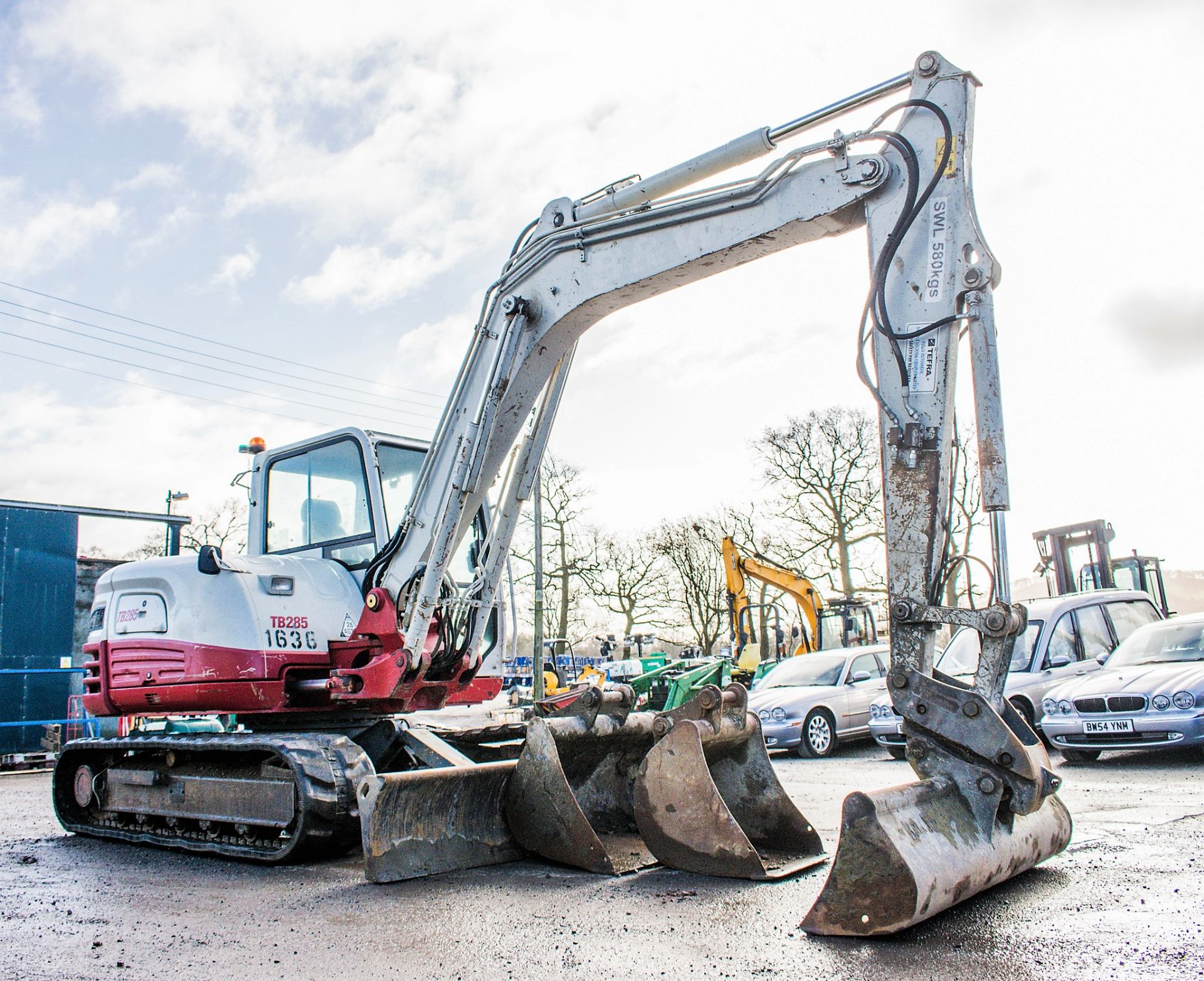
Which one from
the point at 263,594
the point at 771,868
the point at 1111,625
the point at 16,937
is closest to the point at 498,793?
the point at 771,868

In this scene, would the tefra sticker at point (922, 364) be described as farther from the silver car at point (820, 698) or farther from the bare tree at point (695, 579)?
the bare tree at point (695, 579)

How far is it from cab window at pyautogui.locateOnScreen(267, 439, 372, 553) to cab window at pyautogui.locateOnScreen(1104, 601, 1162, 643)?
10127mm

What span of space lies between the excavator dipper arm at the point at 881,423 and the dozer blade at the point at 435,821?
1.05 metres

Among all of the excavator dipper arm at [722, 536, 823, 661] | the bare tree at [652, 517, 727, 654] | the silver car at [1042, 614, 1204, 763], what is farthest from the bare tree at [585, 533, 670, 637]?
the silver car at [1042, 614, 1204, 763]

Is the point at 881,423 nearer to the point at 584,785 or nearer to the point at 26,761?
the point at 584,785

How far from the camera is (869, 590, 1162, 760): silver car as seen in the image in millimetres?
12266

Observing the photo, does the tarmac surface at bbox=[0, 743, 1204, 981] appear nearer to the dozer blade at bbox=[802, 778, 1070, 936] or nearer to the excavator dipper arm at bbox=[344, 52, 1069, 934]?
the dozer blade at bbox=[802, 778, 1070, 936]

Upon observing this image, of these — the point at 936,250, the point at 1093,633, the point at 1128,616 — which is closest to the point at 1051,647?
the point at 1093,633

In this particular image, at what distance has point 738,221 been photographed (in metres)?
5.96

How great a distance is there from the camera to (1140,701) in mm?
10258

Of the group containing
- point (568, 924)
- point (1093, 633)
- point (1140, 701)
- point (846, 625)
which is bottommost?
point (568, 924)

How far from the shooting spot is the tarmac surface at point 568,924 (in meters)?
3.98

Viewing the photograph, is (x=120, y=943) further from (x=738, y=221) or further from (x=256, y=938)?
(x=738, y=221)

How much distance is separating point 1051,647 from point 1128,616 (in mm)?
1572
